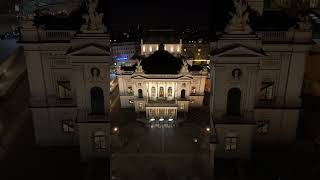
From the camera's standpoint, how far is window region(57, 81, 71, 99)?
144ft

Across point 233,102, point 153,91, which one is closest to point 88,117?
point 153,91

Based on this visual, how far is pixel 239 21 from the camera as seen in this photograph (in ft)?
129

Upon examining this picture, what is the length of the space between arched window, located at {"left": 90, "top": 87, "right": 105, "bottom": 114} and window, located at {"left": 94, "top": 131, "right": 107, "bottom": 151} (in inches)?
78.6

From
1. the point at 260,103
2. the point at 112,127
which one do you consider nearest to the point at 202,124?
the point at 260,103

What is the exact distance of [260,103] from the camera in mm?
44375

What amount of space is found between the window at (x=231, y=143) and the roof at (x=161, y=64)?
1042 cm

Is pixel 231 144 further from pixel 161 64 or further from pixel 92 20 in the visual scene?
pixel 92 20

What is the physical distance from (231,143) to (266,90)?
20.7 feet

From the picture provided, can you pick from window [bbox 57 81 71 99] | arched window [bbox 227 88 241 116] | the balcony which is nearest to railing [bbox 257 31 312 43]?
arched window [bbox 227 88 241 116]

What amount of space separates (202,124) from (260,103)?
6.12 metres

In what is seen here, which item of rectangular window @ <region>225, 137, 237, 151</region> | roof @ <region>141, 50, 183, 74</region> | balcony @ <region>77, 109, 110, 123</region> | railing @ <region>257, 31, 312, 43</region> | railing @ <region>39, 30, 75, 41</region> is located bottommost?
rectangular window @ <region>225, 137, 237, 151</region>

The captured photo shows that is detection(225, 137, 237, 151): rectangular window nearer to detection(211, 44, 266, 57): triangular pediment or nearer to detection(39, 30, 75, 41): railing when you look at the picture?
detection(211, 44, 266, 57): triangular pediment

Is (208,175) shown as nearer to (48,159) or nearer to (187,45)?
(48,159)

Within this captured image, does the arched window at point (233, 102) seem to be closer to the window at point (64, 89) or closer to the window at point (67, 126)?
the window at point (64, 89)
